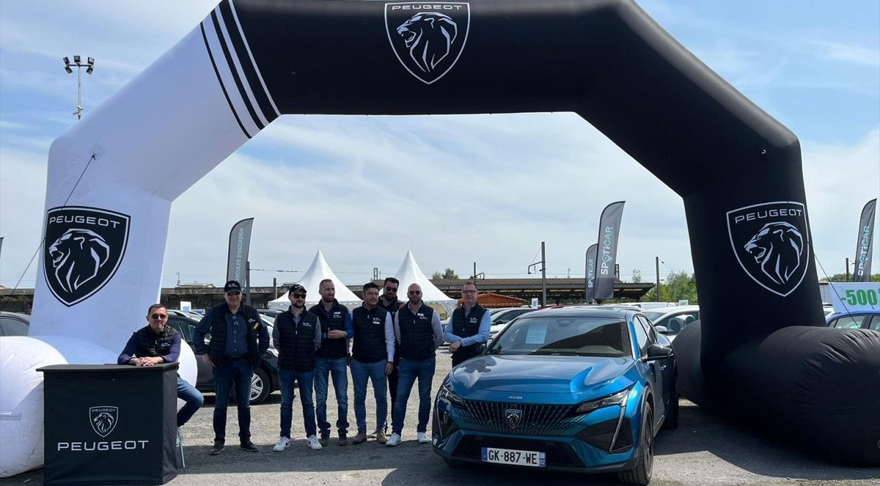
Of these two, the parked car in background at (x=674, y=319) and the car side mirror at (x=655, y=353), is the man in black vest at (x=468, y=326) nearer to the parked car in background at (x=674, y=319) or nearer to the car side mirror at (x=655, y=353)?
the car side mirror at (x=655, y=353)

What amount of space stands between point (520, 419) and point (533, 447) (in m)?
0.24

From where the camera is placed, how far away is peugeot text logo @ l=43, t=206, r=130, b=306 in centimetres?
731

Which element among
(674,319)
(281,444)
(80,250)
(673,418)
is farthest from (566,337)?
(674,319)

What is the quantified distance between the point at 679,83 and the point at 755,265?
2.19m

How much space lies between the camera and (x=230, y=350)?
748 centimetres

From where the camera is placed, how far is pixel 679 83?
777 centimetres

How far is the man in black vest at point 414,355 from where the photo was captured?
7863mm

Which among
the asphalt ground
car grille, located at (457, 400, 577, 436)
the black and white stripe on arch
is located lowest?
the asphalt ground

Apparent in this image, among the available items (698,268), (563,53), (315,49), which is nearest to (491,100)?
(563,53)

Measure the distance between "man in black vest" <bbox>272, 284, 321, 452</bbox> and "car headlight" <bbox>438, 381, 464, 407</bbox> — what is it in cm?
198

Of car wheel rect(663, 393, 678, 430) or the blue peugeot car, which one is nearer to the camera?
the blue peugeot car

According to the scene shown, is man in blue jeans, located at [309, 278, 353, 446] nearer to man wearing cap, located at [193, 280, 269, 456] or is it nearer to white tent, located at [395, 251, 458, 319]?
man wearing cap, located at [193, 280, 269, 456]

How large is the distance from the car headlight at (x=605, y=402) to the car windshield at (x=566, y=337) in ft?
3.02

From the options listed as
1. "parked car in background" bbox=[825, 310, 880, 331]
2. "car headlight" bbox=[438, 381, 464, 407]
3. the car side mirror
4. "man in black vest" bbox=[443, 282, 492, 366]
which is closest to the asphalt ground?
"car headlight" bbox=[438, 381, 464, 407]
